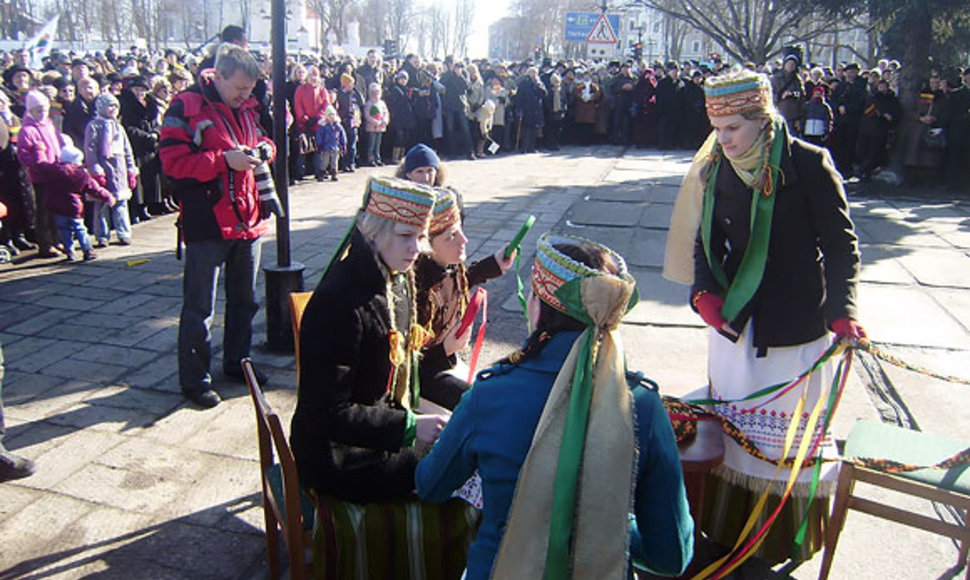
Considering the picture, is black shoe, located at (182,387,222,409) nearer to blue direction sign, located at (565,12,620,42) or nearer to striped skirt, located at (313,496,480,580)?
striped skirt, located at (313,496,480,580)

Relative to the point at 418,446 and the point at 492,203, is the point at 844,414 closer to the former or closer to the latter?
the point at 418,446

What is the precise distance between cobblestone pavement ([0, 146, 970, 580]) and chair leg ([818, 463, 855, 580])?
271mm

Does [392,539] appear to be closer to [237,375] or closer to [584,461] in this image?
[584,461]


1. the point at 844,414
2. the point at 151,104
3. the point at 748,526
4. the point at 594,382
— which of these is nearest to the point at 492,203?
the point at 151,104

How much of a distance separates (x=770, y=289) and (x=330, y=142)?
1012 cm

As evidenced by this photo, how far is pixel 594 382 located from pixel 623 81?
54.8ft

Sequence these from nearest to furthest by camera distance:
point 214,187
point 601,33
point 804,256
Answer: point 804,256, point 214,187, point 601,33

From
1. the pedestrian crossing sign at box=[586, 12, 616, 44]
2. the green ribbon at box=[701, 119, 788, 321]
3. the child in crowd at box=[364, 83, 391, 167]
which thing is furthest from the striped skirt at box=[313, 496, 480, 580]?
the pedestrian crossing sign at box=[586, 12, 616, 44]

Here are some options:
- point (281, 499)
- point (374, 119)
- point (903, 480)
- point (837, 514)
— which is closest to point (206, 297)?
point (281, 499)

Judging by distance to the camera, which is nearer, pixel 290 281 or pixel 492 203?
pixel 290 281

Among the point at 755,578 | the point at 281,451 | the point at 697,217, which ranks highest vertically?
the point at 697,217

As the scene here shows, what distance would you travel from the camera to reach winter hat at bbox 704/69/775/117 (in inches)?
109

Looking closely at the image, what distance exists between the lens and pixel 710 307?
9.98 feet

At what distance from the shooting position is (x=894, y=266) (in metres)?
7.51
